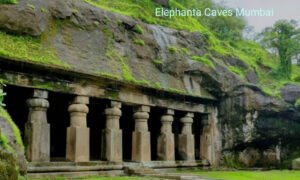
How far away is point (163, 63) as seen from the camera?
51.9 ft

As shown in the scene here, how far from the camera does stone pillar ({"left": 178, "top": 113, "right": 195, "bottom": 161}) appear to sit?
16578mm

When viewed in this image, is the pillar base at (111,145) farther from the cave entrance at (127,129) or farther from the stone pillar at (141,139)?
the cave entrance at (127,129)

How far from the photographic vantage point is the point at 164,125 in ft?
52.5

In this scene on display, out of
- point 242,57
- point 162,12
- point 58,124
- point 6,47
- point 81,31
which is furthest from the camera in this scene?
point 242,57

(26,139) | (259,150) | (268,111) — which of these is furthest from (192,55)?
(26,139)

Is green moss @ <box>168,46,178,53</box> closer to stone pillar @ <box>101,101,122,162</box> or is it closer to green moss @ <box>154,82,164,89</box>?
green moss @ <box>154,82,164,89</box>

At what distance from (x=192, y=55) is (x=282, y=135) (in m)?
5.39

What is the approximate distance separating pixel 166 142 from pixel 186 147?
4.09 feet

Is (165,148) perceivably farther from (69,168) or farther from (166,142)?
(69,168)

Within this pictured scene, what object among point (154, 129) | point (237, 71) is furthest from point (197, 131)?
point (237, 71)

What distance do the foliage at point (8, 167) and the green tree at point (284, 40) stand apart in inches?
648

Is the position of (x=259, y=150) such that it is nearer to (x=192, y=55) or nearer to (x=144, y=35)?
(x=192, y=55)

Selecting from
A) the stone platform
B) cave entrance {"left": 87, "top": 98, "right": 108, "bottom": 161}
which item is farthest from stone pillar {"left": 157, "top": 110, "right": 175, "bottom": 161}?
cave entrance {"left": 87, "top": 98, "right": 108, "bottom": 161}

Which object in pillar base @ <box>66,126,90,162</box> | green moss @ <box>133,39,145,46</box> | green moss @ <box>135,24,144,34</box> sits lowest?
pillar base @ <box>66,126,90,162</box>
